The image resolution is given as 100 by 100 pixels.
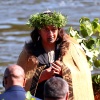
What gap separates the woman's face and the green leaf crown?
0.15 feet

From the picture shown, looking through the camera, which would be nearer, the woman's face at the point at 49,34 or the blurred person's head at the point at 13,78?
the blurred person's head at the point at 13,78

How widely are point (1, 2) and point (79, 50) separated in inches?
643

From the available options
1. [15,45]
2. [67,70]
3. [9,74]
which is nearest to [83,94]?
[67,70]

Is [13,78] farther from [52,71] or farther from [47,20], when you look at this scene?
[47,20]

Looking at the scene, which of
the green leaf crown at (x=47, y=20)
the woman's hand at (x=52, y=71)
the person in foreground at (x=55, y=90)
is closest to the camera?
the person in foreground at (x=55, y=90)

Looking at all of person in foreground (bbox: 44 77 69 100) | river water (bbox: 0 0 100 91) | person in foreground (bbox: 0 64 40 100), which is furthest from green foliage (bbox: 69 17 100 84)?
river water (bbox: 0 0 100 91)

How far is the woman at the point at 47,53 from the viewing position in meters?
6.77

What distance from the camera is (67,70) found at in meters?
6.82

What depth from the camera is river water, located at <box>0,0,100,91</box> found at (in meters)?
14.9

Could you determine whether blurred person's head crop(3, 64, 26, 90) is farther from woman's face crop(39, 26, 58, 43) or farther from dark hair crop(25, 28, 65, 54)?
dark hair crop(25, 28, 65, 54)

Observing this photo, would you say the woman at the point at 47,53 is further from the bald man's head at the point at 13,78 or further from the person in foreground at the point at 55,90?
the person in foreground at the point at 55,90

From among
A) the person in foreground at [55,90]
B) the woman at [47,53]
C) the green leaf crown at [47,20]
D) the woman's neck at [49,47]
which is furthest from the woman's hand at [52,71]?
the person in foreground at [55,90]

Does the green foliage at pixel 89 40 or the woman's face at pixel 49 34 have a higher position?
the woman's face at pixel 49 34

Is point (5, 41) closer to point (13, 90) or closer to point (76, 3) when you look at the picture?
point (76, 3)
